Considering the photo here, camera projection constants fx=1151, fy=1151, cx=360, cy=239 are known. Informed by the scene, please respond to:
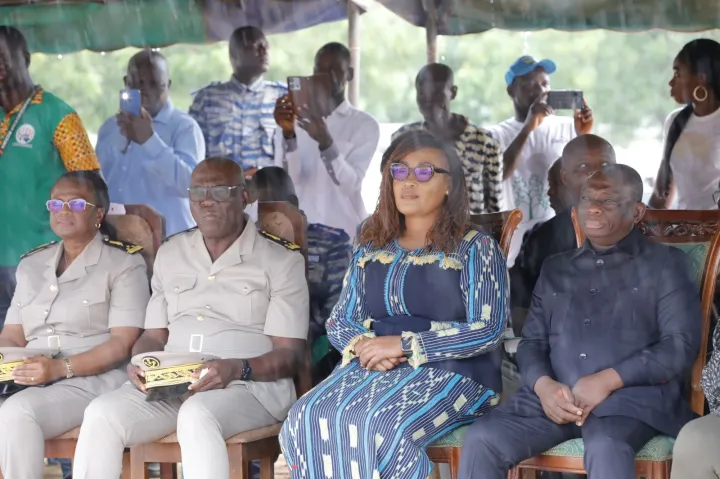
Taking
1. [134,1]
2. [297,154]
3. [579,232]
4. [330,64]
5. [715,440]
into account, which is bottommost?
[715,440]

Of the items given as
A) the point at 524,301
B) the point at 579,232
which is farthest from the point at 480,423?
the point at 524,301

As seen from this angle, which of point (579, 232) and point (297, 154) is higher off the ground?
point (297, 154)

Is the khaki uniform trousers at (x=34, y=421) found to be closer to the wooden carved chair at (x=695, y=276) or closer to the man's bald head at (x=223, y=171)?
the man's bald head at (x=223, y=171)

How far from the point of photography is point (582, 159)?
14.7 feet

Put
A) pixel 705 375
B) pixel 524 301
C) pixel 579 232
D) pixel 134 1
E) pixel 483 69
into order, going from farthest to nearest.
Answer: pixel 134 1
pixel 483 69
pixel 524 301
pixel 579 232
pixel 705 375

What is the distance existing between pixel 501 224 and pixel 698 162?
1440 mm

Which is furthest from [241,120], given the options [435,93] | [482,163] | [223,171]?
[223,171]

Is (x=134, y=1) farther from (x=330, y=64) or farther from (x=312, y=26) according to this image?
(x=330, y=64)

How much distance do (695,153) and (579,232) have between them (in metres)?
1.45

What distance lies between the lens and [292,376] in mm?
4078

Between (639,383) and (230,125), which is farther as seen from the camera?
(230,125)

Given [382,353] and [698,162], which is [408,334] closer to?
[382,353]

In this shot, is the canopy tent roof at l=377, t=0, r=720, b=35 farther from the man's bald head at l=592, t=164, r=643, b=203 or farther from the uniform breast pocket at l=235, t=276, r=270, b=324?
the uniform breast pocket at l=235, t=276, r=270, b=324

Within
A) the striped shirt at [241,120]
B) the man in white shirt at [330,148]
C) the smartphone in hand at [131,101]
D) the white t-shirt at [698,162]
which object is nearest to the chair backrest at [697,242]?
the white t-shirt at [698,162]
